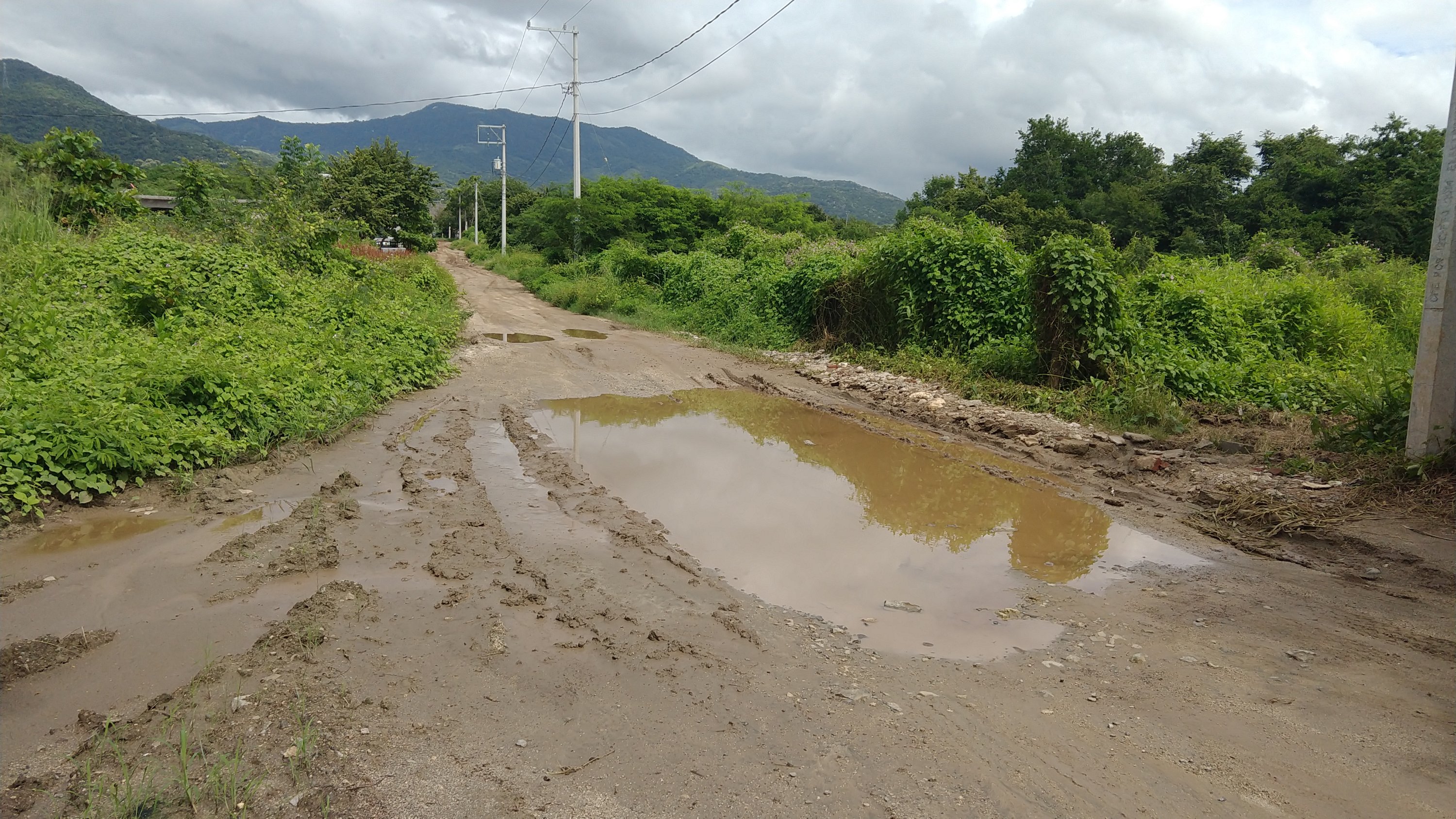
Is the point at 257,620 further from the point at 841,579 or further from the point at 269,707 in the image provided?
the point at 841,579

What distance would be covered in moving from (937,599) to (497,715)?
2647 millimetres

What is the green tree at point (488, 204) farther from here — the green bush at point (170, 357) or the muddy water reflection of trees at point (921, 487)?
the muddy water reflection of trees at point (921, 487)

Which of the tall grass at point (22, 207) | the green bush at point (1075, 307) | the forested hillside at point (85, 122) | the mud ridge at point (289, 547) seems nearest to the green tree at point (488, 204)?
the forested hillside at point (85, 122)

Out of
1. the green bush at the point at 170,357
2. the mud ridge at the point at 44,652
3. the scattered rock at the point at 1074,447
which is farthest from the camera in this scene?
the scattered rock at the point at 1074,447

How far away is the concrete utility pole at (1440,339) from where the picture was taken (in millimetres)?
5988

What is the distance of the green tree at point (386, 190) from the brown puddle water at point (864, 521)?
21496mm

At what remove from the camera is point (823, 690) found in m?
3.47

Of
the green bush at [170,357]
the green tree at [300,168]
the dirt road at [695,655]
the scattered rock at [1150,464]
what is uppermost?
the green tree at [300,168]

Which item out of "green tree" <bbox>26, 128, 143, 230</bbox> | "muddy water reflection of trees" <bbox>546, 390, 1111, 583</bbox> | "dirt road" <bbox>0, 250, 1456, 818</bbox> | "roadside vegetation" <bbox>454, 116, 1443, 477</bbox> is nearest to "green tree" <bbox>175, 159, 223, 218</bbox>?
"green tree" <bbox>26, 128, 143, 230</bbox>

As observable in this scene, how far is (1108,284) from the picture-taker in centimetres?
1002

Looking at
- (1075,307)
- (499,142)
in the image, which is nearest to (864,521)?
(1075,307)

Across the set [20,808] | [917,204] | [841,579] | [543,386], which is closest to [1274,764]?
[841,579]

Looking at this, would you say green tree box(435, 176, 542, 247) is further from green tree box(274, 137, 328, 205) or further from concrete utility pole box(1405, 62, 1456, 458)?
concrete utility pole box(1405, 62, 1456, 458)

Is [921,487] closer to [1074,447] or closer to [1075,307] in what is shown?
[1074,447]
